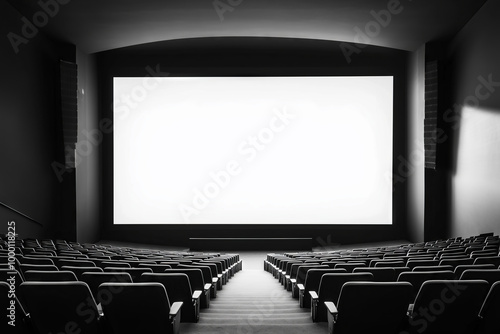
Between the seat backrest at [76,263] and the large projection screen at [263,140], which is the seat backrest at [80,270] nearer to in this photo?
the seat backrest at [76,263]

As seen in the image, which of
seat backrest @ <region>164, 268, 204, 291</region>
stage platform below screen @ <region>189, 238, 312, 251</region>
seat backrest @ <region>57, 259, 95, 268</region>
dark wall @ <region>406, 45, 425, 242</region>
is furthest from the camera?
stage platform below screen @ <region>189, 238, 312, 251</region>

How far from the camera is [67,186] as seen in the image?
12695 millimetres

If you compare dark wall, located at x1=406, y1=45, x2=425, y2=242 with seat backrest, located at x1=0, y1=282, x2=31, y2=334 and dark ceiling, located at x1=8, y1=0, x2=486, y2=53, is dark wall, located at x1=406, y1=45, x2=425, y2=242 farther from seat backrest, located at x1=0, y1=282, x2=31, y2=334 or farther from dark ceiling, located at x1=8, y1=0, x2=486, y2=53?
seat backrest, located at x1=0, y1=282, x2=31, y2=334

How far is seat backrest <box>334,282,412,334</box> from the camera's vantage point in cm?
302

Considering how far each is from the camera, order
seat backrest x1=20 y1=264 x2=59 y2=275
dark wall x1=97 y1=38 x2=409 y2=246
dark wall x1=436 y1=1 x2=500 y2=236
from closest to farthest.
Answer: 1. seat backrest x1=20 y1=264 x2=59 y2=275
2. dark wall x1=436 y1=1 x2=500 y2=236
3. dark wall x1=97 y1=38 x2=409 y2=246

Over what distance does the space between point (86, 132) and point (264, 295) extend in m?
9.03

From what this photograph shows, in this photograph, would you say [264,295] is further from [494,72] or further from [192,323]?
[494,72]

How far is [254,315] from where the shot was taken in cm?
414

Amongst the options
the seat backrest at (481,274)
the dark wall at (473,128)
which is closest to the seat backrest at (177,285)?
the seat backrest at (481,274)

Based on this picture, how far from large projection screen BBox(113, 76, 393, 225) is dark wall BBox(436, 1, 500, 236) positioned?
2.19 m

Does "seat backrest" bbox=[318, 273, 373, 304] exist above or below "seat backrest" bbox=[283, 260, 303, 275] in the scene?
above

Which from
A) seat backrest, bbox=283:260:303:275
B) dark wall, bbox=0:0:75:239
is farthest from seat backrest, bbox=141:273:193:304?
dark wall, bbox=0:0:75:239

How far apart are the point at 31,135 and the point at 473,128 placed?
8.66 m

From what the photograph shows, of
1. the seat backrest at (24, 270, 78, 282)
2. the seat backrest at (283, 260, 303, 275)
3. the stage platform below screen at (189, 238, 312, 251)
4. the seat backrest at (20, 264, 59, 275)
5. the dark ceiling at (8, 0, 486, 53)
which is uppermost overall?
the dark ceiling at (8, 0, 486, 53)
